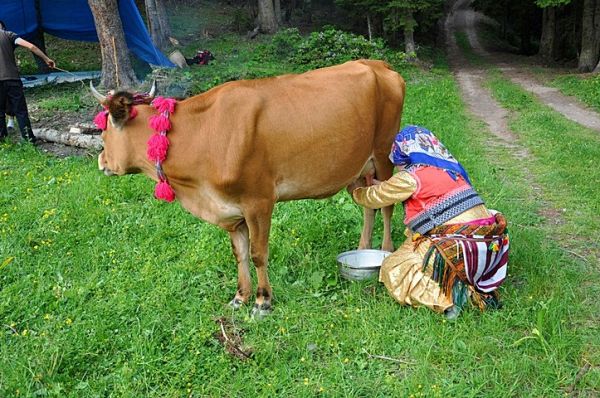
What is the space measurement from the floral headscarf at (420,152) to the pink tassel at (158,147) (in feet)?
5.99

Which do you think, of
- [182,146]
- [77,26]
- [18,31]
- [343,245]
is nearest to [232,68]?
[77,26]

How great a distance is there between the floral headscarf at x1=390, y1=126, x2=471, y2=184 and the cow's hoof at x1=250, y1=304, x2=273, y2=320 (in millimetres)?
1564

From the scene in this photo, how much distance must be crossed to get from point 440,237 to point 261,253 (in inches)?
53.5

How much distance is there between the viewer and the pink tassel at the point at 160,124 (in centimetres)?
383

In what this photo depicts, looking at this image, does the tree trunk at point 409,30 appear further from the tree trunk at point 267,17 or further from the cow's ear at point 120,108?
the cow's ear at point 120,108

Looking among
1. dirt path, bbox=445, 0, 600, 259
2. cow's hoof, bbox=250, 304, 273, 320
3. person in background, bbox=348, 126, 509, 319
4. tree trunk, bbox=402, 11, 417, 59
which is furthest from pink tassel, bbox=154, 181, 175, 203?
tree trunk, bbox=402, 11, 417, 59

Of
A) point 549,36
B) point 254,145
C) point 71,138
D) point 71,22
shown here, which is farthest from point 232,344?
point 549,36

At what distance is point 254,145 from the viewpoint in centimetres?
381

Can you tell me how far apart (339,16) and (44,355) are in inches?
1047

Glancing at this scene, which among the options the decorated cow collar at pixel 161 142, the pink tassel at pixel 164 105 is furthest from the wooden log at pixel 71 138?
the decorated cow collar at pixel 161 142

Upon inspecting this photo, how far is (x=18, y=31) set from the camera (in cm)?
1490

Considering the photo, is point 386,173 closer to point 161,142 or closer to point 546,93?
point 161,142

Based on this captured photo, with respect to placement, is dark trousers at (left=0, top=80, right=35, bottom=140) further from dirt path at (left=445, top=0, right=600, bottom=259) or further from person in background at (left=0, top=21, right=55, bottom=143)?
dirt path at (left=445, top=0, right=600, bottom=259)

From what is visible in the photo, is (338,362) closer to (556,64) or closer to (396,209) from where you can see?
(396,209)
